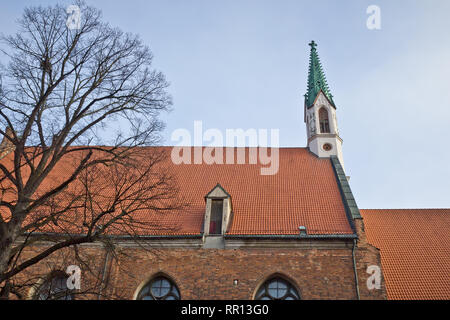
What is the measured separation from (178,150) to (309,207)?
7.96 metres

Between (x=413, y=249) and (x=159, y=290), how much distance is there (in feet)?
32.8

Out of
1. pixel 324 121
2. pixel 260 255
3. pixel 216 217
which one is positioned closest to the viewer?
pixel 260 255

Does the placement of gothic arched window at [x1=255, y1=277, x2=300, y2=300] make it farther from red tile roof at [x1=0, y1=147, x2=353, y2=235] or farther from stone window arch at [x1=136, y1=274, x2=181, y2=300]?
stone window arch at [x1=136, y1=274, x2=181, y2=300]

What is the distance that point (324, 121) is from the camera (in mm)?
21031

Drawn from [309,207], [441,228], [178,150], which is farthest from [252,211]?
[441,228]

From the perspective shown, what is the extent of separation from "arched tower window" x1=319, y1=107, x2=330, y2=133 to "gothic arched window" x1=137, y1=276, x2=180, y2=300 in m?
11.8

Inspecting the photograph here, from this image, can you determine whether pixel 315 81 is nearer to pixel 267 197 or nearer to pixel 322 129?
pixel 322 129

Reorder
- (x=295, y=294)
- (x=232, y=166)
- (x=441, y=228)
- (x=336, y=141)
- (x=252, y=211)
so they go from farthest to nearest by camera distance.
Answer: (x=336, y=141) → (x=232, y=166) → (x=441, y=228) → (x=252, y=211) → (x=295, y=294)

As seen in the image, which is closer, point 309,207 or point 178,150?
point 309,207

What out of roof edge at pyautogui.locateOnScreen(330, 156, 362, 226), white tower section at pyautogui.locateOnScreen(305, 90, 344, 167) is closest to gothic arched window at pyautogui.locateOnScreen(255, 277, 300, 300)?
roof edge at pyautogui.locateOnScreen(330, 156, 362, 226)

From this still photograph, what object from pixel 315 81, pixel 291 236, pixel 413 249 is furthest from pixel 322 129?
pixel 291 236

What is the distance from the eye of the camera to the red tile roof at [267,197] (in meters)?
13.7

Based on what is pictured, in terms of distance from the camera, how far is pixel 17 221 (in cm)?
784

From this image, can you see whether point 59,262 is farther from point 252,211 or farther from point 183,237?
point 252,211
